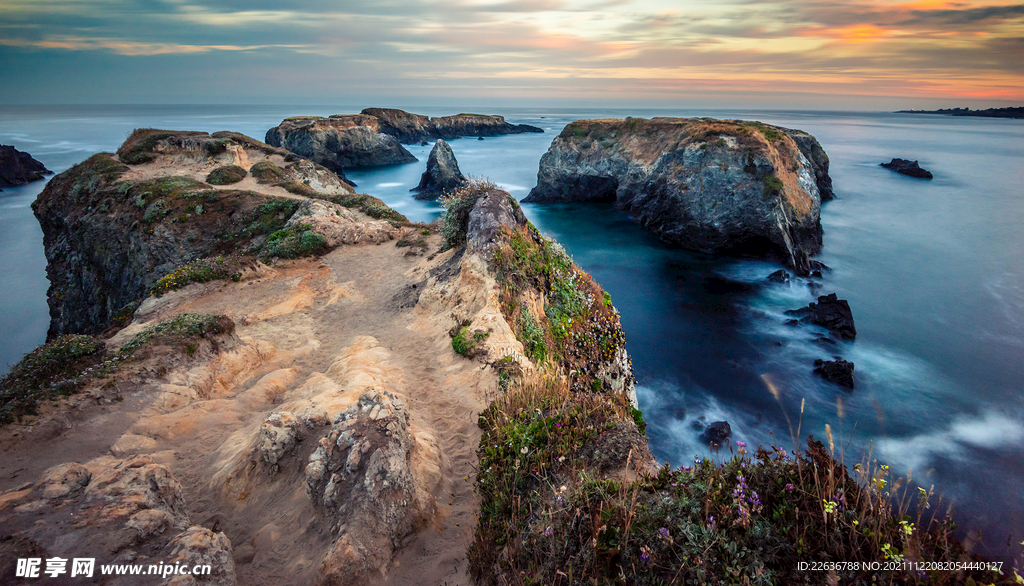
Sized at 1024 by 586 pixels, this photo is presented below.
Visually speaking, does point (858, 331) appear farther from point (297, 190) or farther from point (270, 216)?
point (297, 190)

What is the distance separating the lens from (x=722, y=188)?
37.8 m

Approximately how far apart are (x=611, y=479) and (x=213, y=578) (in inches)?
168

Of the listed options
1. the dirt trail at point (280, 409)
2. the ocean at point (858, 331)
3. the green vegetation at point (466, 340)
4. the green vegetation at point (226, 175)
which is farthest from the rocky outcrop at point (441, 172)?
the green vegetation at point (466, 340)

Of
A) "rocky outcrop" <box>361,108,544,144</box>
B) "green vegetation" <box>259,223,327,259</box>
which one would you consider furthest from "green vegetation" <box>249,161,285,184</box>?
"rocky outcrop" <box>361,108,544,144</box>

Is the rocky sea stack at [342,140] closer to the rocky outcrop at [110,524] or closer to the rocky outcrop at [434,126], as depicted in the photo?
the rocky outcrop at [434,126]

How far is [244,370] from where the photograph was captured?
10.2 meters

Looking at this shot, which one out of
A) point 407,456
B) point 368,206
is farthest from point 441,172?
point 407,456

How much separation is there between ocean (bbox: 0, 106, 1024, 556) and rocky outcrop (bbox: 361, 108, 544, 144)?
58035 millimetres

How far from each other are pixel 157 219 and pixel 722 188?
135 ft

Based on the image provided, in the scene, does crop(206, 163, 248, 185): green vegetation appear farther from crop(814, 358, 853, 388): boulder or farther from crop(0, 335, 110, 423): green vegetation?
crop(814, 358, 853, 388): boulder

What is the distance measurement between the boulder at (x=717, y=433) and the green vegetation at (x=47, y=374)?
1957 centimetres

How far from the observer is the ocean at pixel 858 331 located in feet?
58.4

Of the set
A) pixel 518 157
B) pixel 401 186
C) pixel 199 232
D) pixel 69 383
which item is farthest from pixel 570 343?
pixel 518 157

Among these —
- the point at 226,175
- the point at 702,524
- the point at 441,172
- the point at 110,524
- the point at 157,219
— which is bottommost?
the point at 110,524
